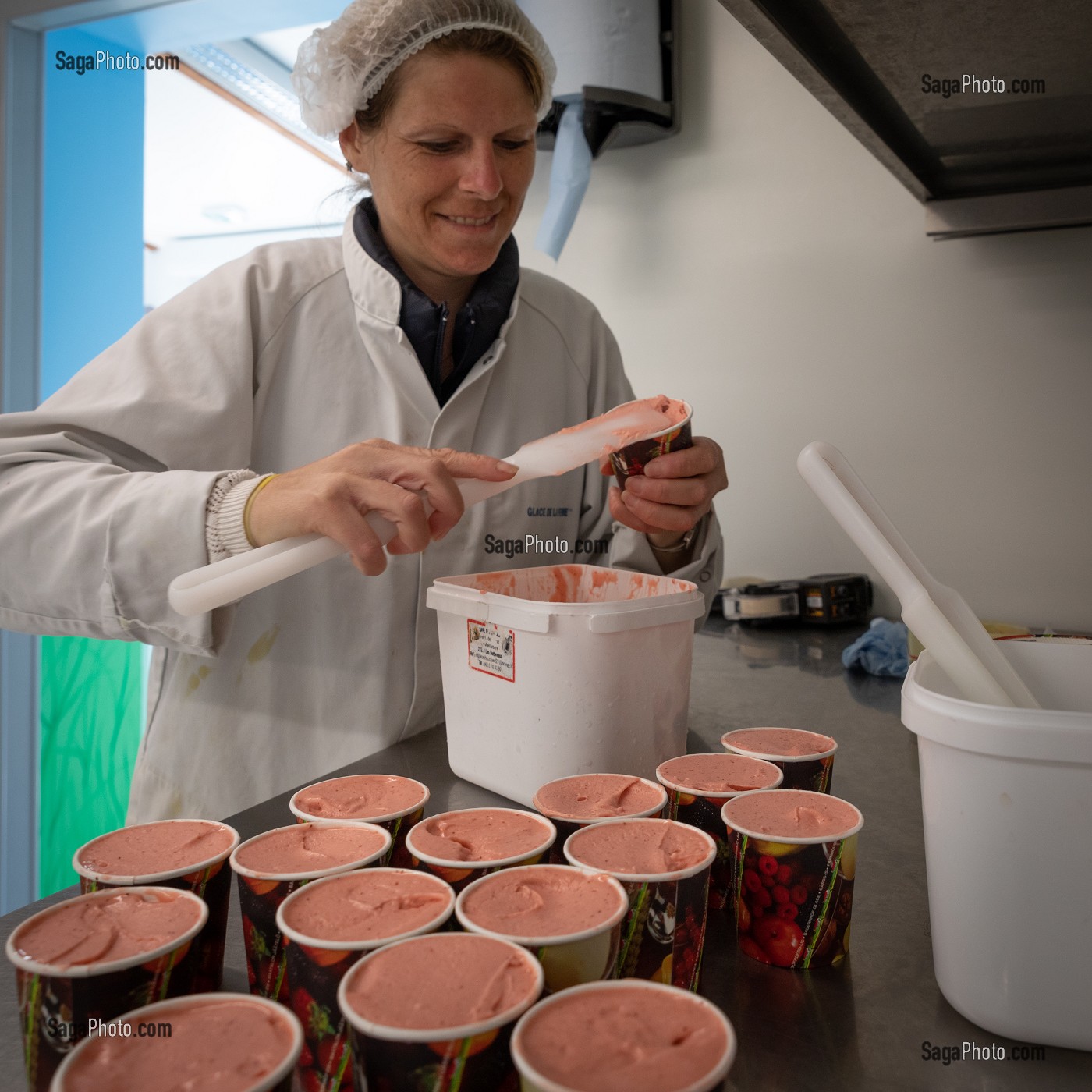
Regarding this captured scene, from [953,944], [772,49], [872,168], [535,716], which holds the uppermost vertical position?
[872,168]

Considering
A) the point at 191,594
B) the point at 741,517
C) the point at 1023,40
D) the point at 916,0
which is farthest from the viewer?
the point at 741,517

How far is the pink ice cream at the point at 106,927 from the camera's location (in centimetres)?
62

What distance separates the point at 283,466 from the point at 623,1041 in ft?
3.68

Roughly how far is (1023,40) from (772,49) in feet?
1.20

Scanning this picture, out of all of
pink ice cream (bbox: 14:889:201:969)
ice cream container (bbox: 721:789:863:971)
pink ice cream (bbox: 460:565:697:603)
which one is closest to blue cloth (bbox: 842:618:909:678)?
pink ice cream (bbox: 460:565:697:603)

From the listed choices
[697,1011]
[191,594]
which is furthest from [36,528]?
[697,1011]

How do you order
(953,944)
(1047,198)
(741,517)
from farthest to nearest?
(741,517)
(1047,198)
(953,944)

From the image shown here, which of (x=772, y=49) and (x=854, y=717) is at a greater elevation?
(x=772, y=49)

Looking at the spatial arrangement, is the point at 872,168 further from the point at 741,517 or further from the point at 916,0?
the point at 916,0

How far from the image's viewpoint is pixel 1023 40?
4.02 ft

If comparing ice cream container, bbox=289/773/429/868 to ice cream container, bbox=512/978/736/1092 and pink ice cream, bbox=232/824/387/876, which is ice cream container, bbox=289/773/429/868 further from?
ice cream container, bbox=512/978/736/1092

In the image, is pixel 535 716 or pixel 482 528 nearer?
pixel 535 716

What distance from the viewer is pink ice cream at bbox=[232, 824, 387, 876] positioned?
77 centimetres

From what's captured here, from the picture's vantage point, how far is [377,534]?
105 centimetres
